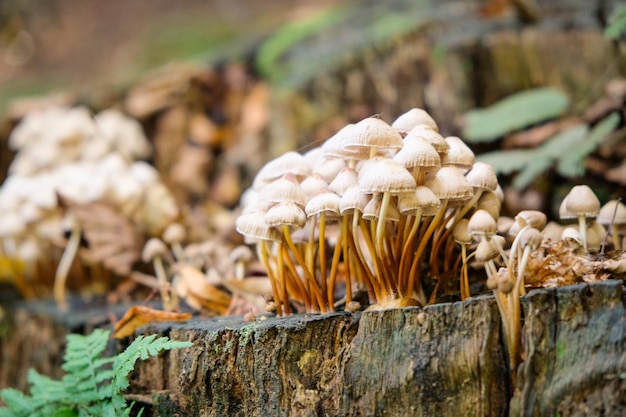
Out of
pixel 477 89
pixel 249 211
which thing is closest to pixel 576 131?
pixel 477 89

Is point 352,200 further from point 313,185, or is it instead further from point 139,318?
point 139,318

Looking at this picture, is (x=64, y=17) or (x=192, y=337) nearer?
(x=192, y=337)

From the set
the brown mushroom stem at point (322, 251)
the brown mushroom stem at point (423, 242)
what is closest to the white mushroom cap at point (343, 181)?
the brown mushroom stem at point (322, 251)

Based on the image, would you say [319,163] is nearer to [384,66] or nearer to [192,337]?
[192,337]

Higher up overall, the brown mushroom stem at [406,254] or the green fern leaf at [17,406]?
the brown mushroom stem at [406,254]

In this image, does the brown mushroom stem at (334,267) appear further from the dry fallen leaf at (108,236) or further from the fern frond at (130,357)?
the dry fallen leaf at (108,236)

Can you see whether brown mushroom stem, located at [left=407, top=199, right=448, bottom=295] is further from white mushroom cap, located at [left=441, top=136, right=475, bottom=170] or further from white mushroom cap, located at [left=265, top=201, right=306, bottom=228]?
white mushroom cap, located at [left=265, top=201, right=306, bottom=228]
